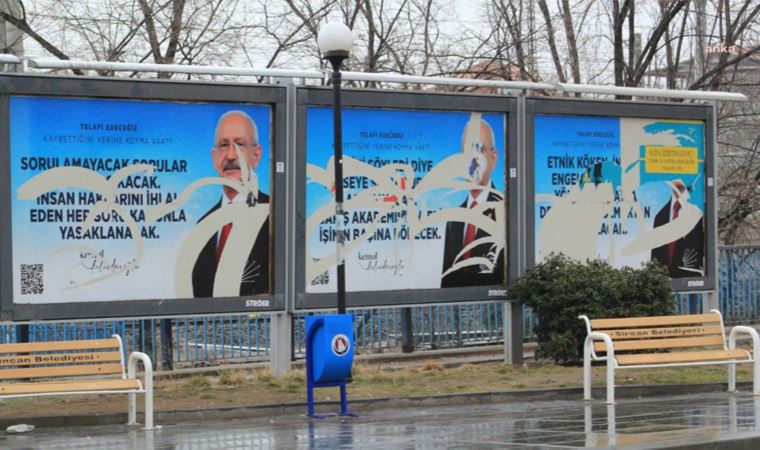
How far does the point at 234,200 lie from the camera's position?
15773 millimetres

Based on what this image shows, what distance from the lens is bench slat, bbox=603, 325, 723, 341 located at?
14586mm

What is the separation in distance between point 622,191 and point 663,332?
13.1ft

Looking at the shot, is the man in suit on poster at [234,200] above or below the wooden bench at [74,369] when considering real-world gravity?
above

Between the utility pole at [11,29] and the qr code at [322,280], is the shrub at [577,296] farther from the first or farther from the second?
the utility pole at [11,29]

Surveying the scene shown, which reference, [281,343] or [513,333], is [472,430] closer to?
[281,343]

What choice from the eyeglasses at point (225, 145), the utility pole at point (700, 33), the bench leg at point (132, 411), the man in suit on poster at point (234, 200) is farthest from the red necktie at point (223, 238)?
the utility pole at point (700, 33)

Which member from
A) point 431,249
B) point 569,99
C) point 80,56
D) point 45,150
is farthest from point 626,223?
point 80,56

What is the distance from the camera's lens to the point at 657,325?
48.6ft

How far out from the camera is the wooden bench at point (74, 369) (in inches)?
468

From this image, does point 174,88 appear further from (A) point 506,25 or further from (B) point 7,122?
(A) point 506,25

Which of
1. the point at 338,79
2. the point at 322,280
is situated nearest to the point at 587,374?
the point at 322,280

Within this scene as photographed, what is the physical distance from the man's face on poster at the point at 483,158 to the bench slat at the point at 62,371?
6426 mm

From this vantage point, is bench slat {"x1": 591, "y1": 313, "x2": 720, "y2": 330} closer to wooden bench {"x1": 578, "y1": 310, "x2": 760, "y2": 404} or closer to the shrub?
wooden bench {"x1": 578, "y1": 310, "x2": 760, "y2": 404}

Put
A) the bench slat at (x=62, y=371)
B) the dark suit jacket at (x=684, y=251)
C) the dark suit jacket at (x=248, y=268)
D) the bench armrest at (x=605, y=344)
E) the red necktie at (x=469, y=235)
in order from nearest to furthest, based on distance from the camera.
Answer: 1. the bench slat at (x=62, y=371)
2. the bench armrest at (x=605, y=344)
3. the dark suit jacket at (x=248, y=268)
4. the red necktie at (x=469, y=235)
5. the dark suit jacket at (x=684, y=251)
